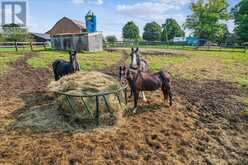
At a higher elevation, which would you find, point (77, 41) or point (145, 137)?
point (77, 41)

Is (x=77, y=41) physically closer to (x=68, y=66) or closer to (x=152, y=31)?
(x=68, y=66)

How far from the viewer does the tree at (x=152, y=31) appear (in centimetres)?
8145

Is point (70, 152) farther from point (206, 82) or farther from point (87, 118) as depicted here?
point (206, 82)

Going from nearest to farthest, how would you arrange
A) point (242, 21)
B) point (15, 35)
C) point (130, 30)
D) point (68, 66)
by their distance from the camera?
point (68, 66), point (15, 35), point (242, 21), point (130, 30)

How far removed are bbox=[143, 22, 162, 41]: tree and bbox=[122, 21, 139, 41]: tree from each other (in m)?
3.56

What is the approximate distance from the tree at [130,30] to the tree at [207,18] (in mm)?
37647

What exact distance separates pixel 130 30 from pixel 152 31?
8.48m

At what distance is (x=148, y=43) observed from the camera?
5075 cm

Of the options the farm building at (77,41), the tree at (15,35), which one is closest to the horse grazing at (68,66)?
the farm building at (77,41)

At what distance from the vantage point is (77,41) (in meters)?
23.0

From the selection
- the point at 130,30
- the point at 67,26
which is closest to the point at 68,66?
the point at 67,26

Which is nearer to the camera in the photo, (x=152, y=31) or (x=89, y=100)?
(x=89, y=100)

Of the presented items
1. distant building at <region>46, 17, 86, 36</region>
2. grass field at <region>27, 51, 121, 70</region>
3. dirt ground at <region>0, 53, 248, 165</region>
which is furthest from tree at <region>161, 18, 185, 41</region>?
dirt ground at <region>0, 53, 248, 165</region>

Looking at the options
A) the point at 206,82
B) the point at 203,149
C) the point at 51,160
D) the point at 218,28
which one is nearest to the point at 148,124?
the point at 203,149
